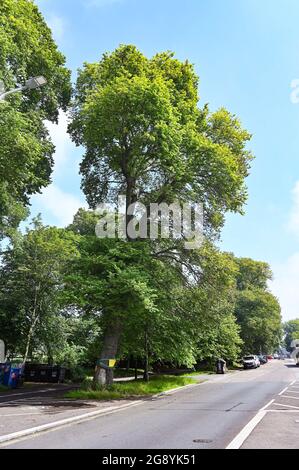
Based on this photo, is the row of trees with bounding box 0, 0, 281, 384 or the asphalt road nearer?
the asphalt road

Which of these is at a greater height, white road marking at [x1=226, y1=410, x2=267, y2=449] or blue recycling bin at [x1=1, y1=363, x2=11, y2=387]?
blue recycling bin at [x1=1, y1=363, x2=11, y2=387]

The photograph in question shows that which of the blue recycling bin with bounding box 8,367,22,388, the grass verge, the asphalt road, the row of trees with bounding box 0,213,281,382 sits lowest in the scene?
the asphalt road

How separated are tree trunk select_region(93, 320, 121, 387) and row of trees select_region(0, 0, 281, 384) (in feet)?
0.16

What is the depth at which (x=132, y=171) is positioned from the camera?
2327 cm

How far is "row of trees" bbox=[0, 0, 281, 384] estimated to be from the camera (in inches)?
757

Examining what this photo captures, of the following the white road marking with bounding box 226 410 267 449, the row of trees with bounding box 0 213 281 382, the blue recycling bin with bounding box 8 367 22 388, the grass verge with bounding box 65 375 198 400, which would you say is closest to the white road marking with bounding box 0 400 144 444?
the grass verge with bounding box 65 375 198 400

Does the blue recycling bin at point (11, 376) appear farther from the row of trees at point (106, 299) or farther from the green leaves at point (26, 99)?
the green leaves at point (26, 99)

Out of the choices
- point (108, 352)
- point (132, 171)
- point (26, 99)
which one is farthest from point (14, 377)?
point (26, 99)

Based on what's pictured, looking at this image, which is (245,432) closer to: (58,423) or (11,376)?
(58,423)

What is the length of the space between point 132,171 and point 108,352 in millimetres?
8937

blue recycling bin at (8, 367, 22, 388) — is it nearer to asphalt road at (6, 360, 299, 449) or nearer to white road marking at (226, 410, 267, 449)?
asphalt road at (6, 360, 299, 449)

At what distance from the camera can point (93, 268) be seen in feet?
66.5

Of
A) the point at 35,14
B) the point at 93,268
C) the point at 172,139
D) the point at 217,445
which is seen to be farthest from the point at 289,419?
the point at 35,14

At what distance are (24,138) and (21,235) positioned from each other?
51.5 feet
